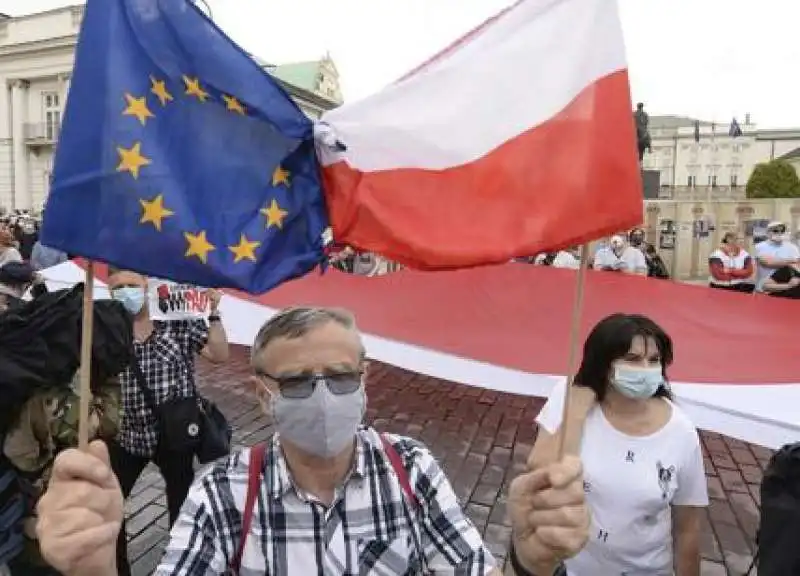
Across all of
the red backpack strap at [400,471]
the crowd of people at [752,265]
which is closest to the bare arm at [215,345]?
the red backpack strap at [400,471]

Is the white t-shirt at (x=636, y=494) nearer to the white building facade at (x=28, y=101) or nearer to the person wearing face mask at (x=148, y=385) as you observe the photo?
the person wearing face mask at (x=148, y=385)

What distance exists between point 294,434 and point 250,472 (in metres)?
0.14

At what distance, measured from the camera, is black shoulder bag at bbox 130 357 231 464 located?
119 inches

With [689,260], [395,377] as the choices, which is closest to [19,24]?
[689,260]

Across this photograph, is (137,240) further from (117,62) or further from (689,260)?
(689,260)

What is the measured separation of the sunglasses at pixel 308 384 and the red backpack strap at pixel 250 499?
0.16m

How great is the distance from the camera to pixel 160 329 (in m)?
3.21

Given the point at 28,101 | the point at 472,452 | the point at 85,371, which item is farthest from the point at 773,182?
the point at 85,371

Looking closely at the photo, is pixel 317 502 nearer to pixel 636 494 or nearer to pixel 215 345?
pixel 636 494

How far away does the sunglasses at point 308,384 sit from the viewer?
65.1 inches

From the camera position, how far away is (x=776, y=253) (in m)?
9.33

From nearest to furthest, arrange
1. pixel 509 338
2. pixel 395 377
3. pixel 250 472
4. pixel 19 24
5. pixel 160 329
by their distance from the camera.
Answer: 1. pixel 250 472
2. pixel 160 329
3. pixel 509 338
4. pixel 395 377
5. pixel 19 24

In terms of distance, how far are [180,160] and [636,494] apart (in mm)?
1755

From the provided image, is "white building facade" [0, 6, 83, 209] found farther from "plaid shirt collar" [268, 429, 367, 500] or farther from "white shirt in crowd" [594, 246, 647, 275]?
"plaid shirt collar" [268, 429, 367, 500]
